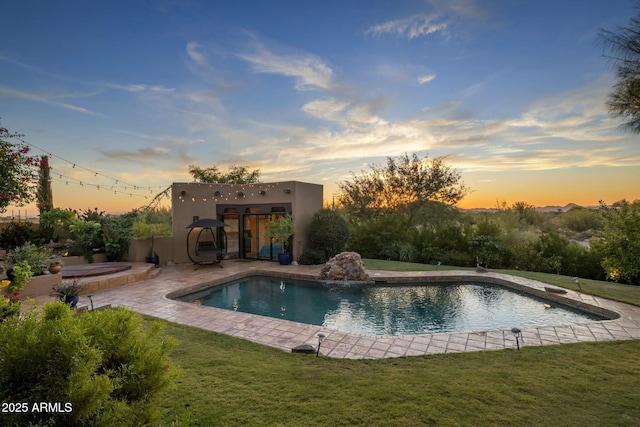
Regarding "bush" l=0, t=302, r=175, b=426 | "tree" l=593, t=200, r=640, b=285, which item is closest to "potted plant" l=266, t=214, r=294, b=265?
"tree" l=593, t=200, r=640, b=285

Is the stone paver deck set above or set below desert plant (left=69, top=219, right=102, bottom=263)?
below

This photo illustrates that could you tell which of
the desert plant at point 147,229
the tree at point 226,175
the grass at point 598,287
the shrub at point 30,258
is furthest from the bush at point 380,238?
the tree at point 226,175

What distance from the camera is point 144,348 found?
1880 millimetres

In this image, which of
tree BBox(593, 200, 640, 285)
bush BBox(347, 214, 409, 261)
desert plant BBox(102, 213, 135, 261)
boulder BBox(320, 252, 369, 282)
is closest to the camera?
tree BBox(593, 200, 640, 285)

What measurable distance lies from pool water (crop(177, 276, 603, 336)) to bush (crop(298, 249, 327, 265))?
81.3 inches

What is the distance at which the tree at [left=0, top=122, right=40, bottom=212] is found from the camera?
641 cm

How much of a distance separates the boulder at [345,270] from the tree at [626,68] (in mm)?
7512

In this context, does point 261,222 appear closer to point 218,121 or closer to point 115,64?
point 218,121

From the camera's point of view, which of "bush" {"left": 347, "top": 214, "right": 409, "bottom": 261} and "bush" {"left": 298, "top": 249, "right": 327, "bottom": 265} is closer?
"bush" {"left": 298, "top": 249, "right": 327, "bottom": 265}

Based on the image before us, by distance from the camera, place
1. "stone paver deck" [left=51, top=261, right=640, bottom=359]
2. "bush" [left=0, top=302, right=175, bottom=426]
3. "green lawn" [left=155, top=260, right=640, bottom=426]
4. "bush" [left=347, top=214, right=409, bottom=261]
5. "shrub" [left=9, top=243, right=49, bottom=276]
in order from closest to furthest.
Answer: "bush" [left=0, top=302, right=175, bottom=426], "green lawn" [left=155, top=260, right=640, bottom=426], "stone paver deck" [left=51, top=261, right=640, bottom=359], "shrub" [left=9, top=243, right=49, bottom=276], "bush" [left=347, top=214, right=409, bottom=261]

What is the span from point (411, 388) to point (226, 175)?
29.4m

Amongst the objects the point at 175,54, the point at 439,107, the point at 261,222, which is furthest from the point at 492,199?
the point at 175,54

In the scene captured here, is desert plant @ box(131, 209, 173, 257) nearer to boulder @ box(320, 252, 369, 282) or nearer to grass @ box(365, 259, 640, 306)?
boulder @ box(320, 252, 369, 282)

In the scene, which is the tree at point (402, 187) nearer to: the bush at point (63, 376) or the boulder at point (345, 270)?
the boulder at point (345, 270)
